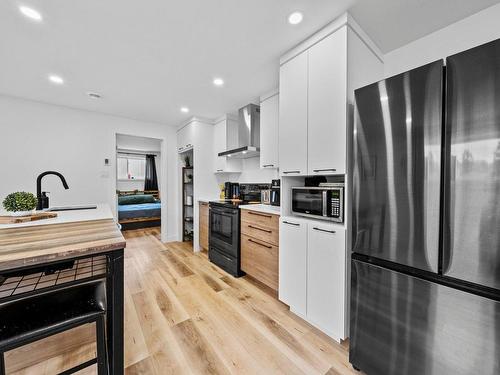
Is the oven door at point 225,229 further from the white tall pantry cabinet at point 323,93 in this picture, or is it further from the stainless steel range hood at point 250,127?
the white tall pantry cabinet at point 323,93

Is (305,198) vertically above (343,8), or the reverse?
(343,8)

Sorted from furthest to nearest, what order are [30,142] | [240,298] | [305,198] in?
1. [30,142]
2. [240,298]
3. [305,198]

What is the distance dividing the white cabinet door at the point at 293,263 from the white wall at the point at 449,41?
68.6 inches

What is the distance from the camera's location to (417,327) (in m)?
1.08

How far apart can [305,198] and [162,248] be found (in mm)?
3225

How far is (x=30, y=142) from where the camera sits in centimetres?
315

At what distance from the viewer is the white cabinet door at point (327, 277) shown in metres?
1.52

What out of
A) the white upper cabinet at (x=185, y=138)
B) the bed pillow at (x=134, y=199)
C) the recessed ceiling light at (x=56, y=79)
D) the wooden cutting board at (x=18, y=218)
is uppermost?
the recessed ceiling light at (x=56, y=79)

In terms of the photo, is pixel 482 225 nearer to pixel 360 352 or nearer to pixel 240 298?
pixel 360 352

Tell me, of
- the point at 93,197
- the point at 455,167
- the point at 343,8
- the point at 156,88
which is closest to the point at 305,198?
the point at 455,167

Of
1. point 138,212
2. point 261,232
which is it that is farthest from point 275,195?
point 138,212

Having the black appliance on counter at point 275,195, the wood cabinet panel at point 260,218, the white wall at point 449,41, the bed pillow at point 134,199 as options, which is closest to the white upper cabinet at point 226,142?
the black appliance on counter at point 275,195

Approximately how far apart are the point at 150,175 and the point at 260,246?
589 cm

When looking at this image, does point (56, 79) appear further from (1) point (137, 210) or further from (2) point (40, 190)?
(1) point (137, 210)
